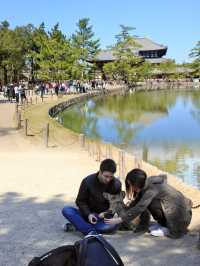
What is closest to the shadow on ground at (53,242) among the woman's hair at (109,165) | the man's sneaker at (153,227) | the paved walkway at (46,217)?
the paved walkway at (46,217)

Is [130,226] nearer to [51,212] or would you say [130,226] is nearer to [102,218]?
[102,218]

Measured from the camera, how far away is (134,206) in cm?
507

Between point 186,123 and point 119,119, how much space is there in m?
4.54

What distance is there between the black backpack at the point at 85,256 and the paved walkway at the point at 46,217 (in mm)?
1091

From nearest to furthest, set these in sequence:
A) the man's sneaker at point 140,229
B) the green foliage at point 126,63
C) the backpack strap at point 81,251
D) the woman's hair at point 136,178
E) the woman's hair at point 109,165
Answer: the backpack strap at point 81,251
the woman's hair at point 136,178
the woman's hair at point 109,165
the man's sneaker at point 140,229
the green foliage at point 126,63

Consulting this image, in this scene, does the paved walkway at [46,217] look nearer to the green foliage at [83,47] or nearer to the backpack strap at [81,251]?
the backpack strap at [81,251]

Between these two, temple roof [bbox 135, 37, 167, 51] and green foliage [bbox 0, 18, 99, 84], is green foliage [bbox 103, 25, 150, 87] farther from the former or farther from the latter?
temple roof [bbox 135, 37, 167, 51]

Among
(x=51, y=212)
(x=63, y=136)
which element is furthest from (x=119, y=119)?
(x=51, y=212)

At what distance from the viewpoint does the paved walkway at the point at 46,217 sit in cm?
468

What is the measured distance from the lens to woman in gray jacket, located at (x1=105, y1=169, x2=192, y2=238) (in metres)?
5.04

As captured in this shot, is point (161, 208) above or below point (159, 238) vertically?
above

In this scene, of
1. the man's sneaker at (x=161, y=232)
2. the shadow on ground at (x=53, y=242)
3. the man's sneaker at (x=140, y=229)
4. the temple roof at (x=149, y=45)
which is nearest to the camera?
the shadow on ground at (x=53, y=242)

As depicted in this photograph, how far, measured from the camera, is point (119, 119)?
98.0 feet

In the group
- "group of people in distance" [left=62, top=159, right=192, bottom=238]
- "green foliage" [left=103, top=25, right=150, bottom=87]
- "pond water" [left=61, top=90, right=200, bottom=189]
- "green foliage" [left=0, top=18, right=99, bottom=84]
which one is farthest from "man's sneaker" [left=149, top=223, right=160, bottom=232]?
"green foliage" [left=103, top=25, right=150, bottom=87]
